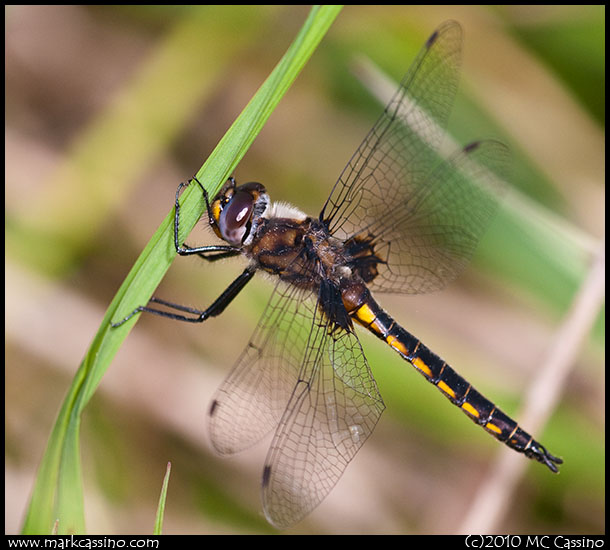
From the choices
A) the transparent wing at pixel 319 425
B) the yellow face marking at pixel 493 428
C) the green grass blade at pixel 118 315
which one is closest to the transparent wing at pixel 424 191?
the transparent wing at pixel 319 425

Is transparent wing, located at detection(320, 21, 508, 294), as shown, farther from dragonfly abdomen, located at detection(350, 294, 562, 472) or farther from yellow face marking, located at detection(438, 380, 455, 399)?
yellow face marking, located at detection(438, 380, 455, 399)

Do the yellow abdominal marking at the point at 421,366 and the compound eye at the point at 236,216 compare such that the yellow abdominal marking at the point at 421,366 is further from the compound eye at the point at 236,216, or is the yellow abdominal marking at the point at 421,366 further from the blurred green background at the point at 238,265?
the compound eye at the point at 236,216

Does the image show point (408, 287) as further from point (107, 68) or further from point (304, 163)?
point (107, 68)

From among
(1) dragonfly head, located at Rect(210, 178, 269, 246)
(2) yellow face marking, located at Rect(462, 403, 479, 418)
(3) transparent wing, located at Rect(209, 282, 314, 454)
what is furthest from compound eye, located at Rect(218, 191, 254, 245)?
(2) yellow face marking, located at Rect(462, 403, 479, 418)

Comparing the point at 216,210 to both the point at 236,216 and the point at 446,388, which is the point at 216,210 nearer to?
the point at 236,216

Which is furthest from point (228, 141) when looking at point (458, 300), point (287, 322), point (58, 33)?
point (58, 33)

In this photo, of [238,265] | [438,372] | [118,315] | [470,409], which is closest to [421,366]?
[438,372]
